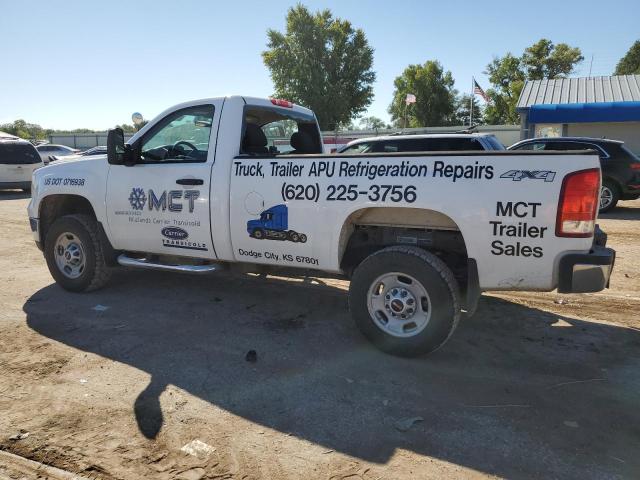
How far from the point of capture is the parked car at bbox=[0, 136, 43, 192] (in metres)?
15.9

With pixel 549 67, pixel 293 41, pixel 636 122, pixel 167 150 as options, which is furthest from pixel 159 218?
pixel 549 67

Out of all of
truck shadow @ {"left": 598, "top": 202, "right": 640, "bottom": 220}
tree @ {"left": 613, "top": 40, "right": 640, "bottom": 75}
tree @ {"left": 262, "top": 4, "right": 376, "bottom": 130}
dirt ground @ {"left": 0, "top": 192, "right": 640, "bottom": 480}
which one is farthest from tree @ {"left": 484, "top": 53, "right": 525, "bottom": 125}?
dirt ground @ {"left": 0, "top": 192, "right": 640, "bottom": 480}

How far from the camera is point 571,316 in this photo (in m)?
4.95

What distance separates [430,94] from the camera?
50.5 m

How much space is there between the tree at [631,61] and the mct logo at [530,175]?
7492cm

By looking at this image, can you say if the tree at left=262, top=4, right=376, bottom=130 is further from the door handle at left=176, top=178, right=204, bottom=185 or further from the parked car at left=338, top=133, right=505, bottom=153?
the door handle at left=176, top=178, right=204, bottom=185

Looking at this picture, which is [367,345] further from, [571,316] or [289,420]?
[571,316]

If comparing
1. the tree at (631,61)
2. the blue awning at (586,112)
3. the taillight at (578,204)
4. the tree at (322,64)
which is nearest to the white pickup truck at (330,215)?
the taillight at (578,204)

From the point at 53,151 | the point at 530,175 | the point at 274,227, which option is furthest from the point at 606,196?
the point at 53,151

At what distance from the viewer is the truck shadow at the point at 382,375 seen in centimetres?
283

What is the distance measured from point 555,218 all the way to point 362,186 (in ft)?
4.49

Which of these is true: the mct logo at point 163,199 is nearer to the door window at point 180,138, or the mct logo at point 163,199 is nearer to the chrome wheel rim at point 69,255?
the door window at point 180,138

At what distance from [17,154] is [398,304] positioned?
16546 mm

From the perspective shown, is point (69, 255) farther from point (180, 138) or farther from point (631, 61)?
point (631, 61)
